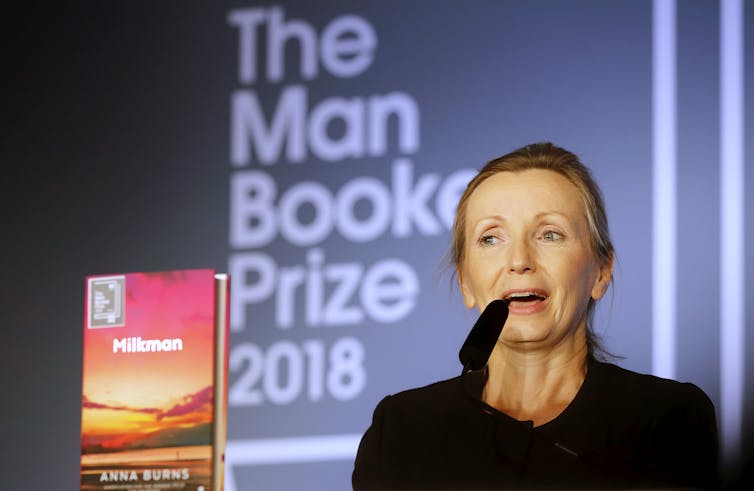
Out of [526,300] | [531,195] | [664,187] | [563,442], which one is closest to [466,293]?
[526,300]

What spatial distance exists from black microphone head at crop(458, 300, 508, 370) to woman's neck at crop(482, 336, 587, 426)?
51cm

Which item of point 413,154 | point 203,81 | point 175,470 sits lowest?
point 175,470

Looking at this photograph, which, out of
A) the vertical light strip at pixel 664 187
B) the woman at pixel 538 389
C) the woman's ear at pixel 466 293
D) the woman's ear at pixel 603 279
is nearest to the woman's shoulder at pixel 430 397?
the woman at pixel 538 389

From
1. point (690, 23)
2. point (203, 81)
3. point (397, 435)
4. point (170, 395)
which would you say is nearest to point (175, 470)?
point (170, 395)

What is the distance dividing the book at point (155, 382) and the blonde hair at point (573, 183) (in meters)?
0.74

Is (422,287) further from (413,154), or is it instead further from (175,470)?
(175,470)

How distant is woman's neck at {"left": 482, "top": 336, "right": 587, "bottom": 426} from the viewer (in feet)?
10.8

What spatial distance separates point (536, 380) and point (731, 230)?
27.5 inches

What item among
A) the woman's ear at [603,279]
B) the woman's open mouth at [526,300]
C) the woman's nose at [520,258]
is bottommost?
the woman's open mouth at [526,300]

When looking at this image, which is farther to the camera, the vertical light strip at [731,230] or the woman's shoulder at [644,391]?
the vertical light strip at [731,230]

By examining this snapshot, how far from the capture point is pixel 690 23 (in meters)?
3.65

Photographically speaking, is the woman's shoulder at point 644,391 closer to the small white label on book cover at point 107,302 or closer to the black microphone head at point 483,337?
the black microphone head at point 483,337

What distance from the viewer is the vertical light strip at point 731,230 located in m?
3.46

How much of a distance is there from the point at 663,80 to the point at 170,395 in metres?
1.61
